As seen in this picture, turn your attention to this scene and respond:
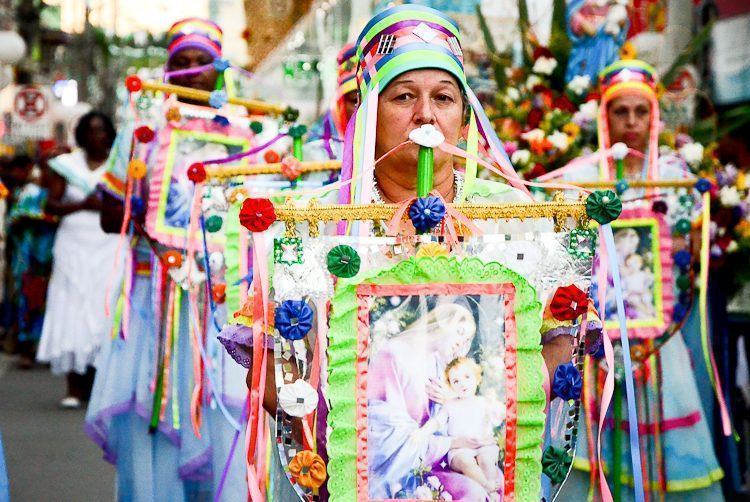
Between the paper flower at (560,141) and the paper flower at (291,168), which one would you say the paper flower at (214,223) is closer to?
the paper flower at (291,168)

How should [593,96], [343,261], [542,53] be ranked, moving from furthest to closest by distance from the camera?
[542,53], [593,96], [343,261]

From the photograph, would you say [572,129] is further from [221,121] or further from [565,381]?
[565,381]

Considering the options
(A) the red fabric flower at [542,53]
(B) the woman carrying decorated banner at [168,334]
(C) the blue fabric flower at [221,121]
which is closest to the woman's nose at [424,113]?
(B) the woman carrying decorated banner at [168,334]

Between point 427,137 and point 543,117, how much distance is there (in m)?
4.47

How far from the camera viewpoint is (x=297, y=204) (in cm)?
297

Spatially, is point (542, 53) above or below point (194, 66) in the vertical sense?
above

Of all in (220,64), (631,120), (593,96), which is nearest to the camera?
(220,64)

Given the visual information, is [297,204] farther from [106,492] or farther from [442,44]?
[106,492]

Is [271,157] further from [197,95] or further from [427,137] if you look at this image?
[427,137]

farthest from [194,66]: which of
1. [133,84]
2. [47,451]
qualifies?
[47,451]

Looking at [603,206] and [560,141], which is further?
[560,141]

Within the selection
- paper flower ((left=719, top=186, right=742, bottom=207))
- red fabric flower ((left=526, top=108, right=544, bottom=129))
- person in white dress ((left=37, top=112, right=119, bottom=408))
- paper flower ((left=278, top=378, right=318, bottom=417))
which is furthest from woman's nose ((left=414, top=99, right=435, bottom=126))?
person in white dress ((left=37, top=112, right=119, bottom=408))

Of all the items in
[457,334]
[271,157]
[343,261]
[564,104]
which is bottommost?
[457,334]

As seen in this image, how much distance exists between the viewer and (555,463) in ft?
9.62
